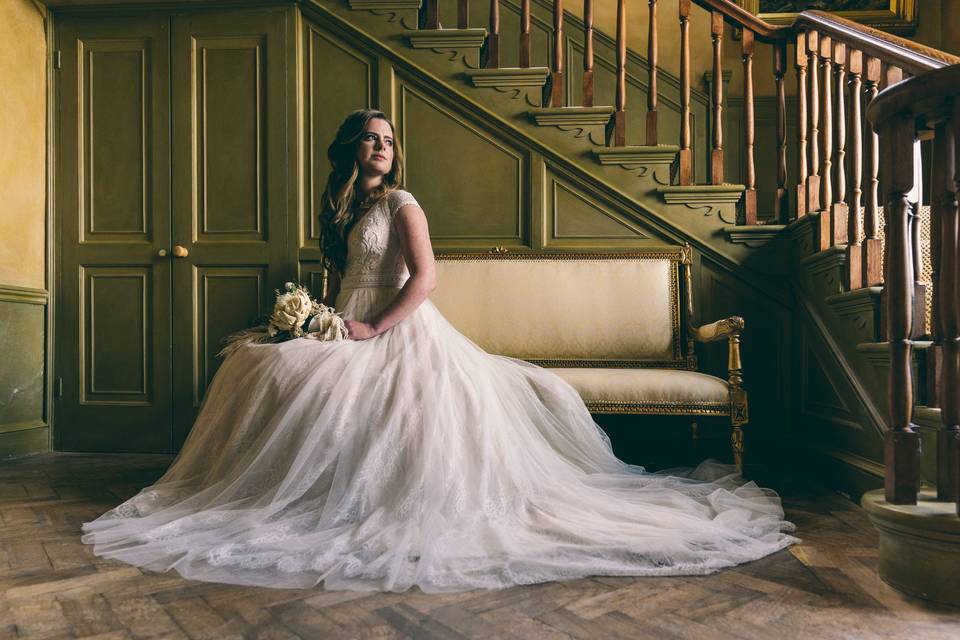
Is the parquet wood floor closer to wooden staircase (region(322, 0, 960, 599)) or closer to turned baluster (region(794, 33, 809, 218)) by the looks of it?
wooden staircase (region(322, 0, 960, 599))

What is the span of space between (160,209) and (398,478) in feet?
8.03

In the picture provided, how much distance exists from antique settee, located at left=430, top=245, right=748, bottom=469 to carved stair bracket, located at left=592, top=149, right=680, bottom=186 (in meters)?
0.38

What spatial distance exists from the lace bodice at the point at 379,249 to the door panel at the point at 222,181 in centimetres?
116

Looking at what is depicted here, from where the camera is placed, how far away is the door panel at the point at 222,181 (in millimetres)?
3615

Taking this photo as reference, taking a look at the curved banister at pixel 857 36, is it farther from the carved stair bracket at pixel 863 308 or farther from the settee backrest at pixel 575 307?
the settee backrest at pixel 575 307

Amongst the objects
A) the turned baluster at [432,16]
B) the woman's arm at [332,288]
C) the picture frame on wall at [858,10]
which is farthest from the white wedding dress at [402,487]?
the picture frame on wall at [858,10]

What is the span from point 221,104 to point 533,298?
1.98 metres

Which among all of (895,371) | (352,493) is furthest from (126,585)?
(895,371)

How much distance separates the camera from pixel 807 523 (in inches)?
89.6

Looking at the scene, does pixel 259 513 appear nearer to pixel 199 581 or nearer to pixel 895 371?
pixel 199 581

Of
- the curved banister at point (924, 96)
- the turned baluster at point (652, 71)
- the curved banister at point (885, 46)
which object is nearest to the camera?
the curved banister at point (924, 96)

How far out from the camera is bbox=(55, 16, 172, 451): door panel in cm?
367

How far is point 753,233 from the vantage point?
3.29 metres

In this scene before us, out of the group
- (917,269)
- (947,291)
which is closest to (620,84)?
(917,269)
